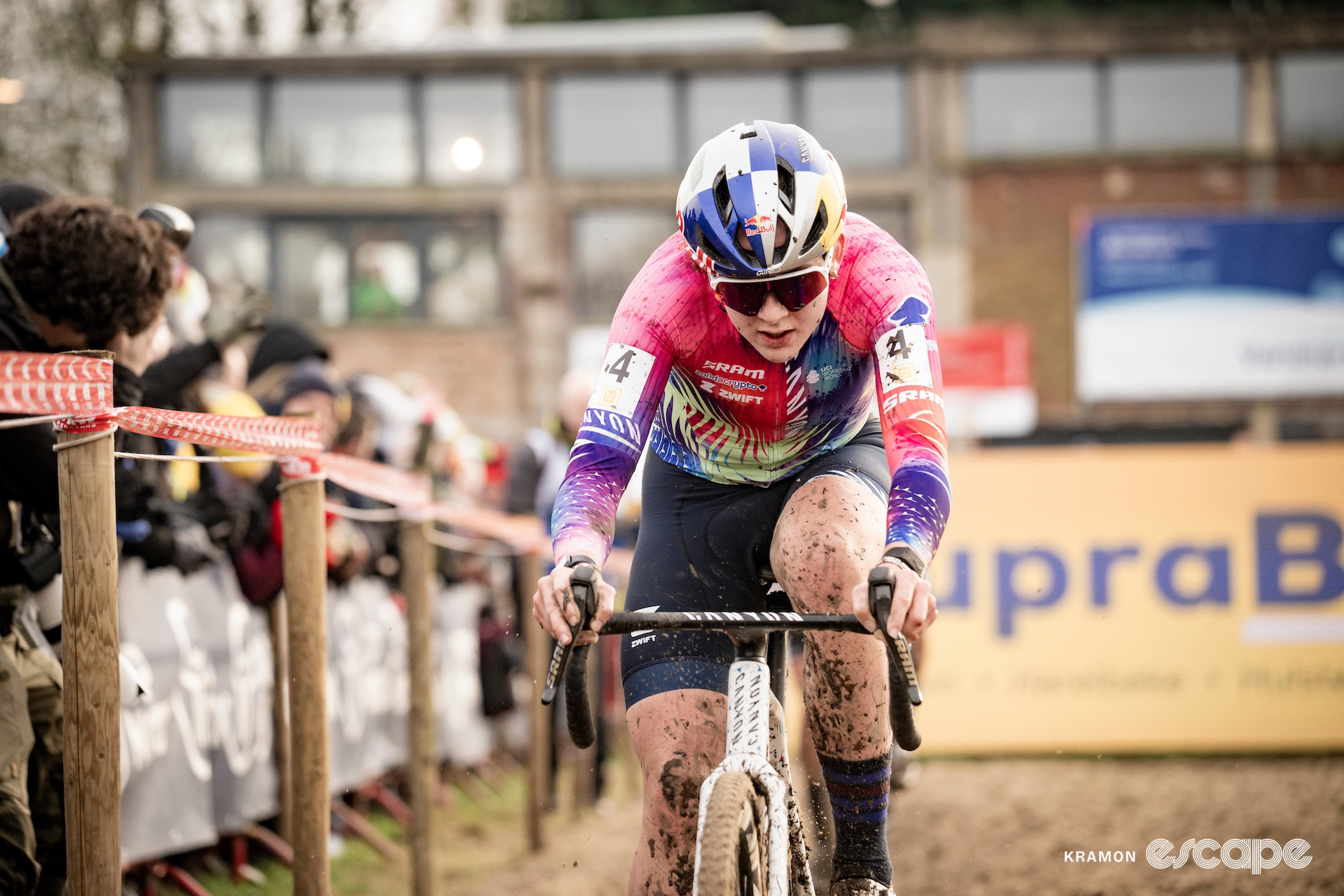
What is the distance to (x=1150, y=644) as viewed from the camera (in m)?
9.95

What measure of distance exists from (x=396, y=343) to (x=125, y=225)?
2500 centimetres

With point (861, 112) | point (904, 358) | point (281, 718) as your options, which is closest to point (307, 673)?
point (904, 358)

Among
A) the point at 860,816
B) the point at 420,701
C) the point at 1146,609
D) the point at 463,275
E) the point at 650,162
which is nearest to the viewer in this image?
the point at 860,816

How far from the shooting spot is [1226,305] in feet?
96.0

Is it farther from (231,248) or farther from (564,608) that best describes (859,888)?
(231,248)

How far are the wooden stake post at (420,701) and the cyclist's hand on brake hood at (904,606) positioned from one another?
11.4 feet

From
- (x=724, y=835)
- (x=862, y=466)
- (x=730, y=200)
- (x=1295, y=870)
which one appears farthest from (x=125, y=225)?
(x=1295, y=870)

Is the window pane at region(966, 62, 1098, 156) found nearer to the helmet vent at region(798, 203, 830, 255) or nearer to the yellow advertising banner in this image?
the yellow advertising banner

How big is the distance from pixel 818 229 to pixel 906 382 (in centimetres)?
45

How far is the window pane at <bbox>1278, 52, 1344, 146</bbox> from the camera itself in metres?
29.2

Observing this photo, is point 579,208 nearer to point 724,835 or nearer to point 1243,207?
point 1243,207

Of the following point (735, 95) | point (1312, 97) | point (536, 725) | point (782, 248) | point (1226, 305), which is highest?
point (735, 95)

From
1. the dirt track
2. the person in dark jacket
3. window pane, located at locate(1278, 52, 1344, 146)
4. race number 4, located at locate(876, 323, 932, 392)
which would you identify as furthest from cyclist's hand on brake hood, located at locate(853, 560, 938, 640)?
window pane, located at locate(1278, 52, 1344, 146)

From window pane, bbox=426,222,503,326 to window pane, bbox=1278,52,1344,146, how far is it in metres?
18.3
